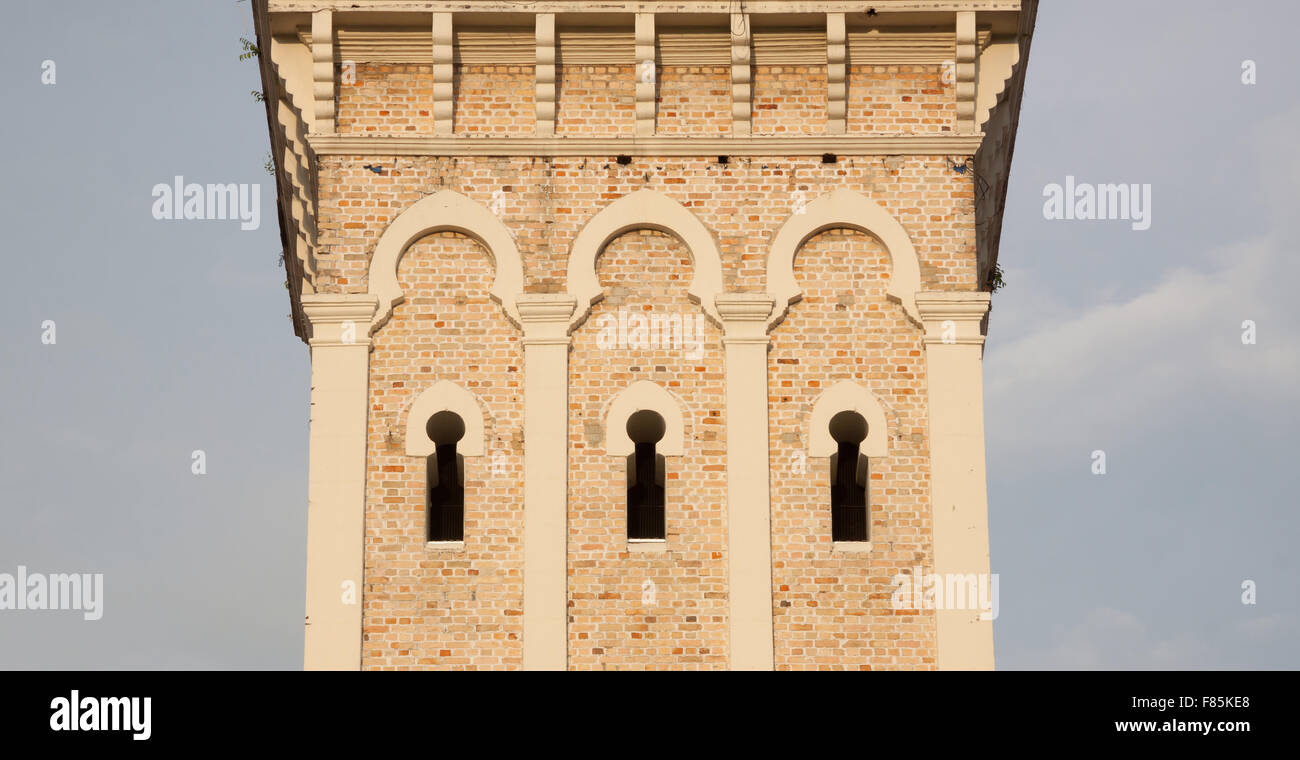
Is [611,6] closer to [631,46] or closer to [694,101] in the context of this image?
[631,46]

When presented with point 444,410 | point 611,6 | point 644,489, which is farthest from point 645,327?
point 611,6

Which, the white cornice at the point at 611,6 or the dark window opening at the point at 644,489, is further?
the white cornice at the point at 611,6

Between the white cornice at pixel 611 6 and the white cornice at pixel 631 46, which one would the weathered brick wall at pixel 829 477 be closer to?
the white cornice at pixel 631 46

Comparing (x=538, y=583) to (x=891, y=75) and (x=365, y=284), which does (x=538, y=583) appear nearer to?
(x=365, y=284)

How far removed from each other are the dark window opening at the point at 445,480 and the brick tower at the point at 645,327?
44mm

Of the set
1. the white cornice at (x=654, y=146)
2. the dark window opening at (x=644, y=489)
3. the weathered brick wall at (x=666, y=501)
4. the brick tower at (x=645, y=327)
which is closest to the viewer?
the weathered brick wall at (x=666, y=501)

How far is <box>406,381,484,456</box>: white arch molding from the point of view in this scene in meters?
25.6

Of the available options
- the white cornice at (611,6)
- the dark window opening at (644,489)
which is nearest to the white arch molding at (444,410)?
the dark window opening at (644,489)

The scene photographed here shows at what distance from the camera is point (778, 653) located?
24953 millimetres

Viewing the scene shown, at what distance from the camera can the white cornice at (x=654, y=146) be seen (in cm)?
2655

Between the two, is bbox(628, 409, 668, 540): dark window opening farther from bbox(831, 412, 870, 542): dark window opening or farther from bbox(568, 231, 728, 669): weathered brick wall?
bbox(831, 412, 870, 542): dark window opening
